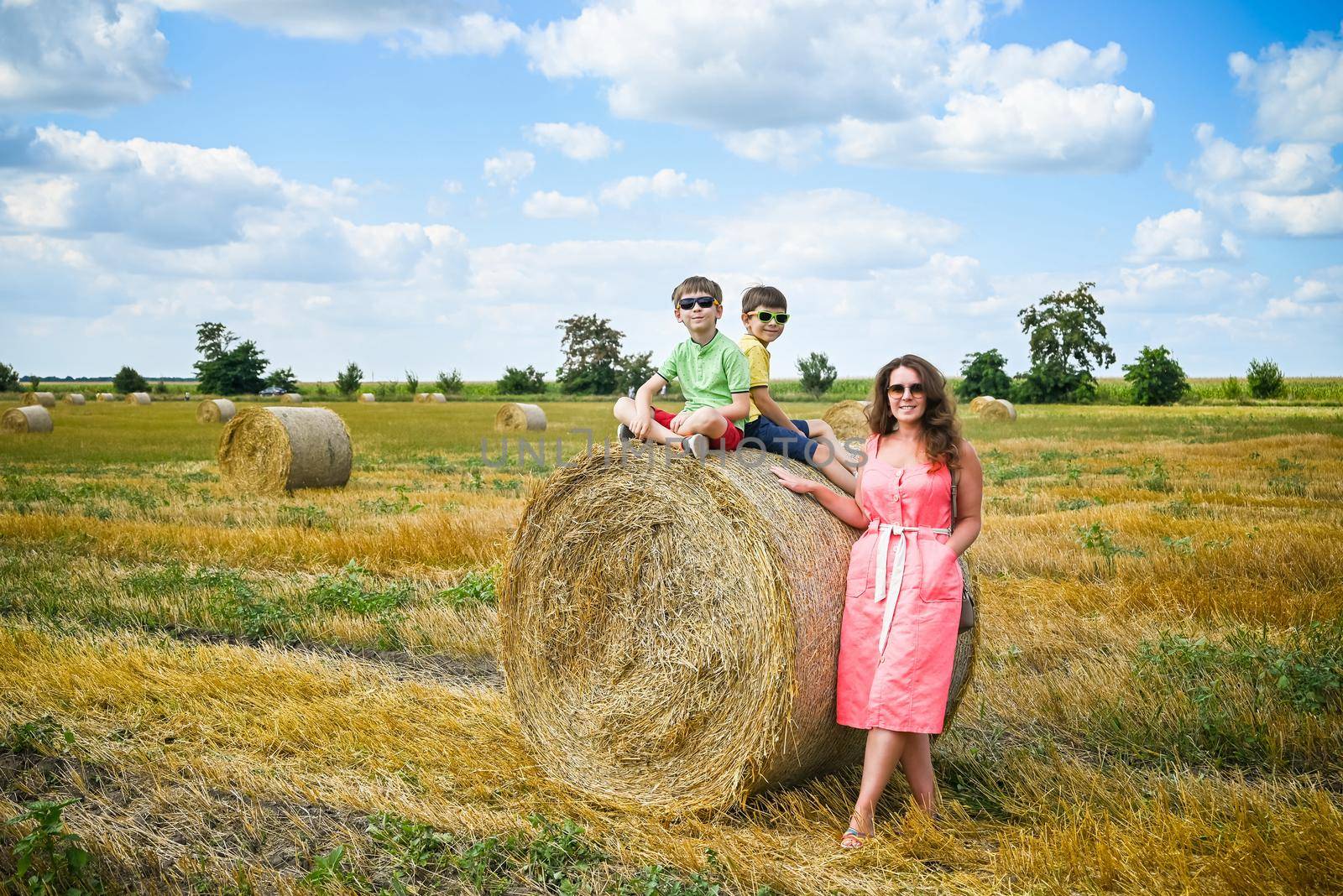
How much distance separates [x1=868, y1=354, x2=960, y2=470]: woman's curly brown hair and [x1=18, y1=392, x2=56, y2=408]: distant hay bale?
4913cm

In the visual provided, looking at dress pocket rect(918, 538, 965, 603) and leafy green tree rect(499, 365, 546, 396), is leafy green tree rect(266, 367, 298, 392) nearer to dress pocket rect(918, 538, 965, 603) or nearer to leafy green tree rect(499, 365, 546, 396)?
leafy green tree rect(499, 365, 546, 396)

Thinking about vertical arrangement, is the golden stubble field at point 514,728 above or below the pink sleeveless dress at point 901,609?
below

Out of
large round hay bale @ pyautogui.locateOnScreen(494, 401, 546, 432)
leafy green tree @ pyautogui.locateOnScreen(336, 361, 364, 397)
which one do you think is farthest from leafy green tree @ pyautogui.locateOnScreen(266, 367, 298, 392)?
large round hay bale @ pyautogui.locateOnScreen(494, 401, 546, 432)

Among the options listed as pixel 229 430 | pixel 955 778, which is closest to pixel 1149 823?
pixel 955 778

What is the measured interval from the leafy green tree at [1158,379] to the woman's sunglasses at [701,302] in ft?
204

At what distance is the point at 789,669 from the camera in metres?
4.61

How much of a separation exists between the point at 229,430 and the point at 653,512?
14.0 m

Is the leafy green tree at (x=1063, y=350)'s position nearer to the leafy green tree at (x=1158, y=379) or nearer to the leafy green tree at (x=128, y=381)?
the leafy green tree at (x=1158, y=379)

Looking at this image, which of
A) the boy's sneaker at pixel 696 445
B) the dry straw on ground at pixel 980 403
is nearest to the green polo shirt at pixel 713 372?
the boy's sneaker at pixel 696 445

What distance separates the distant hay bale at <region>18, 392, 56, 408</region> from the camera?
45.9 m

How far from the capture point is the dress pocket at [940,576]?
4.59 metres

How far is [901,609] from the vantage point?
4.61 metres

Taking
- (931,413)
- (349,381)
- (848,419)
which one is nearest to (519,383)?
(349,381)

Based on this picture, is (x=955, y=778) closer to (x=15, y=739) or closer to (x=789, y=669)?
(x=789, y=669)
